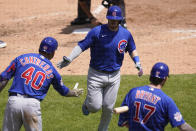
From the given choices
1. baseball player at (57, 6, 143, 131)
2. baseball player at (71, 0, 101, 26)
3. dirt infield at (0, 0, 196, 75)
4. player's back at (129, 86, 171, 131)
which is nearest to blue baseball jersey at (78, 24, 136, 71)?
baseball player at (57, 6, 143, 131)

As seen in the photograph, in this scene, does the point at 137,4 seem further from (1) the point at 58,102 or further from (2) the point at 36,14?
(1) the point at 58,102

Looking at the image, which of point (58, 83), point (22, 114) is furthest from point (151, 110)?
point (22, 114)

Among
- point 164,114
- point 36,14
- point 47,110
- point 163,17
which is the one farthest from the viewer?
point 36,14

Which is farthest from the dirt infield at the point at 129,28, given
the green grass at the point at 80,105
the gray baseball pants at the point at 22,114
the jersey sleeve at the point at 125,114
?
the jersey sleeve at the point at 125,114

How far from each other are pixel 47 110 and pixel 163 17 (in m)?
8.96

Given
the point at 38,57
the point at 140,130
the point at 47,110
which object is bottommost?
the point at 47,110

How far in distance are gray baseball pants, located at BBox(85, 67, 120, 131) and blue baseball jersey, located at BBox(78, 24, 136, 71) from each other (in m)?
0.12

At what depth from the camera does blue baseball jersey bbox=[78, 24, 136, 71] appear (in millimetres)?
6328

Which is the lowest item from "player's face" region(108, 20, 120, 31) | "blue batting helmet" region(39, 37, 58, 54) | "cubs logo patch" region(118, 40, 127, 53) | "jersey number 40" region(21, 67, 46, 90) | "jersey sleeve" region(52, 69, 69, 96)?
"jersey sleeve" region(52, 69, 69, 96)

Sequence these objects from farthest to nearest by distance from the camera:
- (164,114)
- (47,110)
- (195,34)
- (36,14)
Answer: (36,14) < (195,34) < (47,110) < (164,114)

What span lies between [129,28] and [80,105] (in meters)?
6.93

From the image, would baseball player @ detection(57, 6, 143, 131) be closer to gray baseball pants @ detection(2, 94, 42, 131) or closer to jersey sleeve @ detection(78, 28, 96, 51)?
jersey sleeve @ detection(78, 28, 96, 51)

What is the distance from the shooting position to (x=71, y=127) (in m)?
7.30

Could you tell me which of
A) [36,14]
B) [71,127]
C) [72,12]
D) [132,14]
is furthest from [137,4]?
[71,127]
